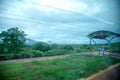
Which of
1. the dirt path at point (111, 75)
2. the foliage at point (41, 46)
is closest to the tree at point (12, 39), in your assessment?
the foliage at point (41, 46)

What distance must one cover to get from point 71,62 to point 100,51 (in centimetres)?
88

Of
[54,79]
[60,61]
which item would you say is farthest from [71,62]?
[54,79]

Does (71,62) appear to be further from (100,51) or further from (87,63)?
(100,51)

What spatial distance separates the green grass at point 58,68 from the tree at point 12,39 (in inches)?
11.8

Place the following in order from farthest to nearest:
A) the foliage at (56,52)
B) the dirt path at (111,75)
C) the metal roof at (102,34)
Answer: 1. the metal roof at (102,34)
2. the dirt path at (111,75)
3. the foliage at (56,52)

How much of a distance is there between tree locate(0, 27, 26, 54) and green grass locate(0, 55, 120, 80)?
0.30 m

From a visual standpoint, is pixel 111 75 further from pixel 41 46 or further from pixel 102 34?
pixel 41 46

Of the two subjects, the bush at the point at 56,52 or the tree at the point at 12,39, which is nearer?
the tree at the point at 12,39

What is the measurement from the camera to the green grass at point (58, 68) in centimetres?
321

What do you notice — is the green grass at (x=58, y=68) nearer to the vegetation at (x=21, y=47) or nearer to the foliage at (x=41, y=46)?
the vegetation at (x=21, y=47)

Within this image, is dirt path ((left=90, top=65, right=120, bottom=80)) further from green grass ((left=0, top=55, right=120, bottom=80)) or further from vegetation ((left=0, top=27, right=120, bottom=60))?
vegetation ((left=0, top=27, right=120, bottom=60))

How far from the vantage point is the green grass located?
3.21m

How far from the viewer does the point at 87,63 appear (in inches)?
164

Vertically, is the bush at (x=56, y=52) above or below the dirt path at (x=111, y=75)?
above
